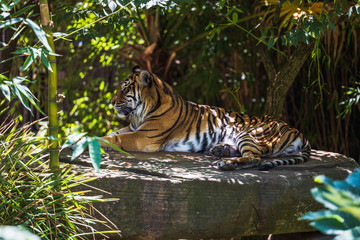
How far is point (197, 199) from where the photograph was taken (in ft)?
9.92

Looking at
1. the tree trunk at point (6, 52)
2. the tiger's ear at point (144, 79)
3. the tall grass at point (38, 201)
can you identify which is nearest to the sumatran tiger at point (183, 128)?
the tiger's ear at point (144, 79)

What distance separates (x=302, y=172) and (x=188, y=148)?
104 centimetres

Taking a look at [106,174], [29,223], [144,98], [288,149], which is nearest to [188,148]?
[144,98]

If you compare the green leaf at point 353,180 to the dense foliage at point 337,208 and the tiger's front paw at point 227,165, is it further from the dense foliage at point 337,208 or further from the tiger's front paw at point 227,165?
the tiger's front paw at point 227,165

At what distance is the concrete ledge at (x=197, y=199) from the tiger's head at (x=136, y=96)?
29.1 inches

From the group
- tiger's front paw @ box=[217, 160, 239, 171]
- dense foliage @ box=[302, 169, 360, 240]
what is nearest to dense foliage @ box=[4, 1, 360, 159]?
tiger's front paw @ box=[217, 160, 239, 171]

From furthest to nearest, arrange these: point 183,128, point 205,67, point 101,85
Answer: point 205,67
point 101,85
point 183,128

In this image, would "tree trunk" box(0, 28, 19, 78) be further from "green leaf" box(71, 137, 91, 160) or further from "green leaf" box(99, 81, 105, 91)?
"green leaf" box(71, 137, 91, 160)

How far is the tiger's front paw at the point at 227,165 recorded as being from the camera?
3.41 metres

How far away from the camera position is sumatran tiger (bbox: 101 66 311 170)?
401 cm

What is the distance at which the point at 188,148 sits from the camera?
4.15 metres

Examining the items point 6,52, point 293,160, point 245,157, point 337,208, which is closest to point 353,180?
point 337,208

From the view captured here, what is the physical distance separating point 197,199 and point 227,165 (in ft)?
1.63

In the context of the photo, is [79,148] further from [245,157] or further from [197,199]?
[245,157]
